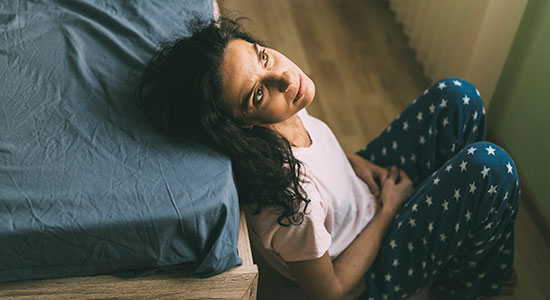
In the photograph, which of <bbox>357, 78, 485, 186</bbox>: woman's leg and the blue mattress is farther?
<bbox>357, 78, 485, 186</bbox>: woman's leg

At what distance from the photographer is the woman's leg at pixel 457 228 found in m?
1.06

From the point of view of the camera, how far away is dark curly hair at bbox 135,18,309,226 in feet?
3.12

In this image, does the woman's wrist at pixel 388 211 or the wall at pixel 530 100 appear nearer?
the woman's wrist at pixel 388 211

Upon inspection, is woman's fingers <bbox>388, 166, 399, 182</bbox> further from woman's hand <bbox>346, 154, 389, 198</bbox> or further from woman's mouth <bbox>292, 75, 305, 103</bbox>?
woman's mouth <bbox>292, 75, 305, 103</bbox>

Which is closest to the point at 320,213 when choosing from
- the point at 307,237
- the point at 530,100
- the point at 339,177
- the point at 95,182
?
the point at 307,237

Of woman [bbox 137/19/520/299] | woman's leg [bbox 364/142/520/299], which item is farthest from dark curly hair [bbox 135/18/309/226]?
woman's leg [bbox 364/142/520/299]

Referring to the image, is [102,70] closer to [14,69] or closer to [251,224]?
[14,69]

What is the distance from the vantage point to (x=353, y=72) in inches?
82.2

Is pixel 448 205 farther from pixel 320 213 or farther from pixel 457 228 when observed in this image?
pixel 320 213

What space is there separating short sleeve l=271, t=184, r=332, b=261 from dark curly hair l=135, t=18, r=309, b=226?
0.06 ft

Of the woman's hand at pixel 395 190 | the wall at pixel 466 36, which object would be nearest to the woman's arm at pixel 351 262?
the woman's hand at pixel 395 190

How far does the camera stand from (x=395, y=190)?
1.25m

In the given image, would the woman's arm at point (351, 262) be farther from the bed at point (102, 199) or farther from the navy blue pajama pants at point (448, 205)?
the bed at point (102, 199)

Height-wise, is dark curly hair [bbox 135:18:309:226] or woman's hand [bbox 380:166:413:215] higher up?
dark curly hair [bbox 135:18:309:226]
